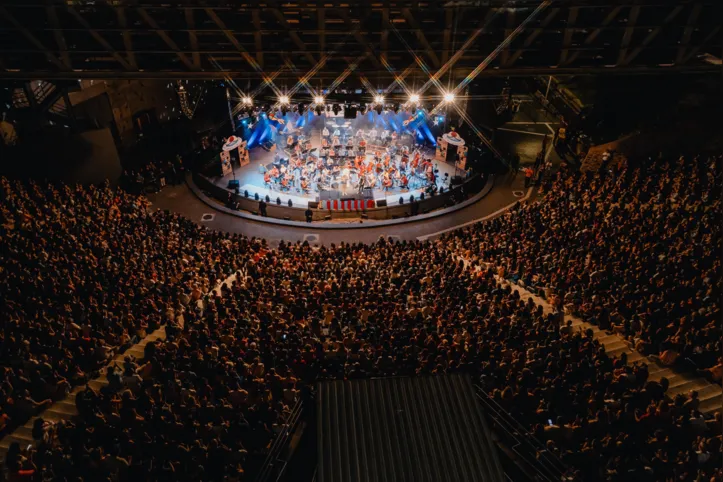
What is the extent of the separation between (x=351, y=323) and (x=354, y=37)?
8.68 m

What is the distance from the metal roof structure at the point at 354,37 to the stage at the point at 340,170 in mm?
12279

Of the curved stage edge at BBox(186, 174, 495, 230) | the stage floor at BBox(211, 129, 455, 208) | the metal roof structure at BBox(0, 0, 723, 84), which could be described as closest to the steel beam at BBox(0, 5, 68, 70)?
the metal roof structure at BBox(0, 0, 723, 84)

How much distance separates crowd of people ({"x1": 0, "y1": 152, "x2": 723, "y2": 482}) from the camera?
1070cm

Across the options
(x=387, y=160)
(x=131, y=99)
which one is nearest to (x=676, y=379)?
(x=387, y=160)

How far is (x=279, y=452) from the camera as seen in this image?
30.5ft

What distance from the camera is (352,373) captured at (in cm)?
1215

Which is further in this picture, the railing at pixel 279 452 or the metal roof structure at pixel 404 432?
the railing at pixel 279 452

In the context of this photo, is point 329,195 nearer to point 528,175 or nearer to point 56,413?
point 528,175

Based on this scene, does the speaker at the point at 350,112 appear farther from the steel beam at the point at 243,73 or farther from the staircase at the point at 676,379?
the staircase at the point at 676,379

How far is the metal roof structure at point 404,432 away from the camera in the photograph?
25.3 feet

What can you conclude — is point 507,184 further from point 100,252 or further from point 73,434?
point 73,434

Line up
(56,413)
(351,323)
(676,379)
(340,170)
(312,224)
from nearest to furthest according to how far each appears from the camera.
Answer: (56,413) < (676,379) < (351,323) < (312,224) < (340,170)

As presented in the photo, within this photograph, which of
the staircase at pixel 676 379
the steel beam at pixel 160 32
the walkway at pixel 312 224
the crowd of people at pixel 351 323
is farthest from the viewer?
the walkway at pixel 312 224

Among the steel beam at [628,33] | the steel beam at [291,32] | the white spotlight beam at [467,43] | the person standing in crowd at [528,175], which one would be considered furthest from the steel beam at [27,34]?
the person standing in crowd at [528,175]
